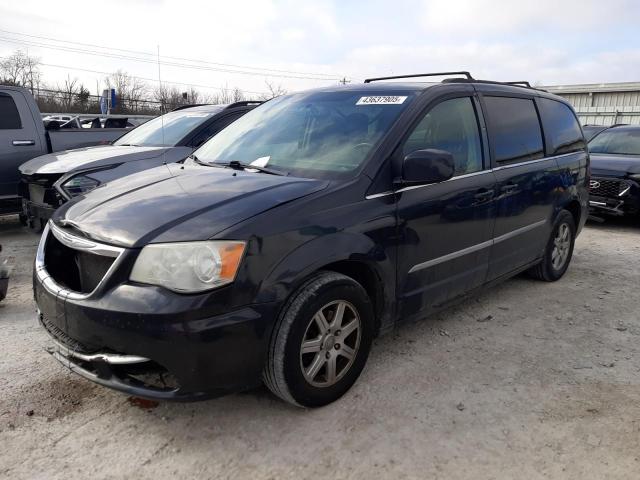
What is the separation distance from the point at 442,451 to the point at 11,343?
2.99 metres

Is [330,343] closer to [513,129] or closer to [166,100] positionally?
[513,129]

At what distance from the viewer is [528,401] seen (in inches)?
118

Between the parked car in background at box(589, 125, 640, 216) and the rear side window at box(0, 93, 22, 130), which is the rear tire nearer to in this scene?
the parked car in background at box(589, 125, 640, 216)

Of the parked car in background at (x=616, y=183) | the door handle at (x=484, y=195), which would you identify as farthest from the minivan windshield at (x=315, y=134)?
the parked car in background at (x=616, y=183)

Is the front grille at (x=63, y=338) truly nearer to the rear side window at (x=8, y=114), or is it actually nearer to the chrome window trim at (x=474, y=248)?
the chrome window trim at (x=474, y=248)

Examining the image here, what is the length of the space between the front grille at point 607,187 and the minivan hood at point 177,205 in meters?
7.01

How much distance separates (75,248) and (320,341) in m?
1.33

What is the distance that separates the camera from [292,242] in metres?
2.54

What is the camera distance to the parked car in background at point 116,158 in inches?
207

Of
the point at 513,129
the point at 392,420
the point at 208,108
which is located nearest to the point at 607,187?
the point at 513,129

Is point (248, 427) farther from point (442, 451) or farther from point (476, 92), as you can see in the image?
point (476, 92)

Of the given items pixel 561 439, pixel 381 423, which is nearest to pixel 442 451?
pixel 381 423

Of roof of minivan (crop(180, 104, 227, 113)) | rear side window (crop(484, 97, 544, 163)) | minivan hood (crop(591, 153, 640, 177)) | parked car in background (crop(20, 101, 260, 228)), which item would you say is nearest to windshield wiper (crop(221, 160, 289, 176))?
rear side window (crop(484, 97, 544, 163))

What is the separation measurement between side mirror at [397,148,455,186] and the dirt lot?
1.22m
